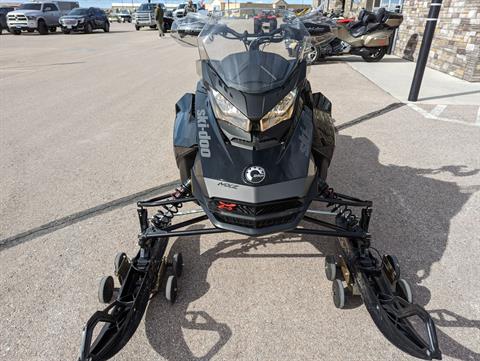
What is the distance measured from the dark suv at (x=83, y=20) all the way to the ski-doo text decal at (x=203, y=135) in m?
→ 25.7

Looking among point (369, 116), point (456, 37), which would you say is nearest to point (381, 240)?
point (369, 116)

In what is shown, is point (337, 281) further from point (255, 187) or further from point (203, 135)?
point (203, 135)

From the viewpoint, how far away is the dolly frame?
6.14 ft

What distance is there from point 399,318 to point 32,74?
11977 millimetres

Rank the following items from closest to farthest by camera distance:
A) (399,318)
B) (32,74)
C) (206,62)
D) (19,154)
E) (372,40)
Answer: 1. (399,318)
2. (206,62)
3. (19,154)
4. (32,74)
5. (372,40)

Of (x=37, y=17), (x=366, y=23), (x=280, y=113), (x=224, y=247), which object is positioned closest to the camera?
(x=280, y=113)

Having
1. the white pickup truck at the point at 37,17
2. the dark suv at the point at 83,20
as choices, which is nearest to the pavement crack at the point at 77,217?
the white pickup truck at the point at 37,17

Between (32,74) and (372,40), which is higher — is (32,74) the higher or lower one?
the lower one

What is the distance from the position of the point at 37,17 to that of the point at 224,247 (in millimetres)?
25681

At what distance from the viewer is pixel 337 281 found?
94.7 inches

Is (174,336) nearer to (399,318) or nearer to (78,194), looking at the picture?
(399,318)

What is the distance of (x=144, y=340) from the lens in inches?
87.1

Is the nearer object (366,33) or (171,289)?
(171,289)

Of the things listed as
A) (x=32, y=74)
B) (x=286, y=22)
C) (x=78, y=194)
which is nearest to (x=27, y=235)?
(x=78, y=194)
